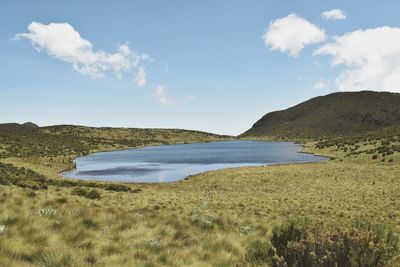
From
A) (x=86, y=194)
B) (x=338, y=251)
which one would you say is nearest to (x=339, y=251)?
(x=338, y=251)

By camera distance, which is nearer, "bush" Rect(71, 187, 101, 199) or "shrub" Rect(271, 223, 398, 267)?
"shrub" Rect(271, 223, 398, 267)

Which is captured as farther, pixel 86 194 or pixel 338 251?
pixel 86 194

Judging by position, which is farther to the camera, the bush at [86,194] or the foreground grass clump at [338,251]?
the bush at [86,194]

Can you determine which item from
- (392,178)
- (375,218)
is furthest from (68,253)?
(392,178)

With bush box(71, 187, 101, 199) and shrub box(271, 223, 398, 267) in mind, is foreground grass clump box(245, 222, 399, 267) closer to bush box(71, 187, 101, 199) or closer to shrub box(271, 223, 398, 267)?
shrub box(271, 223, 398, 267)

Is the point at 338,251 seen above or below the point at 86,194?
above

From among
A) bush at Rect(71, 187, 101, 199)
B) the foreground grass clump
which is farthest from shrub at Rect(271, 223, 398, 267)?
bush at Rect(71, 187, 101, 199)

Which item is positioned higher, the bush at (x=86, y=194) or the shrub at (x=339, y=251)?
the shrub at (x=339, y=251)

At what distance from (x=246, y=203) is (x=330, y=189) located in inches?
374

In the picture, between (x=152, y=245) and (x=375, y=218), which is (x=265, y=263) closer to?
(x=152, y=245)

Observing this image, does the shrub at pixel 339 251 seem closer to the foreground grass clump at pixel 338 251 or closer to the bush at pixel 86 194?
the foreground grass clump at pixel 338 251

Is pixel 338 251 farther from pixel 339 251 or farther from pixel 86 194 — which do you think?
pixel 86 194

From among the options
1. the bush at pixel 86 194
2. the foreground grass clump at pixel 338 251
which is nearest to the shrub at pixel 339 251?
the foreground grass clump at pixel 338 251

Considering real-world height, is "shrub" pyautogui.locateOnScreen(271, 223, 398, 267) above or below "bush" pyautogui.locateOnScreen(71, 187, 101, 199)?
above
